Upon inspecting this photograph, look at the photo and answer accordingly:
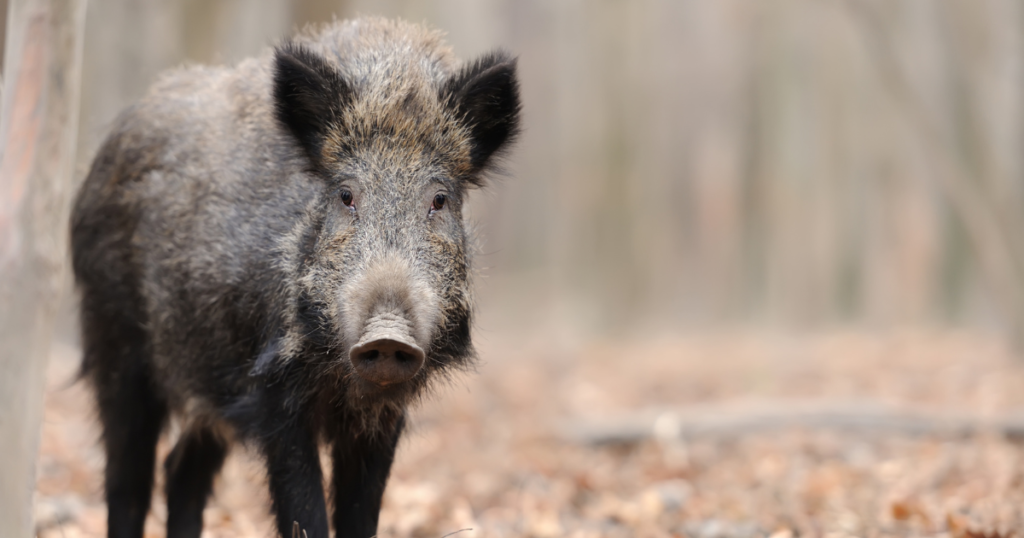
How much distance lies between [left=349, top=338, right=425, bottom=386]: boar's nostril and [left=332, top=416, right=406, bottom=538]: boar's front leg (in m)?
1.00

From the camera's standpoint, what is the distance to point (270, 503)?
3994 millimetres

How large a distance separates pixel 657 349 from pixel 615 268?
97.7 inches

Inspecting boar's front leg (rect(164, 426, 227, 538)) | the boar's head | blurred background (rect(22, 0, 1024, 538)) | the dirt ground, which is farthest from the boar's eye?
boar's front leg (rect(164, 426, 227, 538))

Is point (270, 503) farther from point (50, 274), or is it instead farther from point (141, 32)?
point (141, 32)

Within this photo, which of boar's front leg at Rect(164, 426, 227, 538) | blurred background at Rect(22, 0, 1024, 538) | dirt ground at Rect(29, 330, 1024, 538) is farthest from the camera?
blurred background at Rect(22, 0, 1024, 538)

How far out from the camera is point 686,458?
7020 millimetres

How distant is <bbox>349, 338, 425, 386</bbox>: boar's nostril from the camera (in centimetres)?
315

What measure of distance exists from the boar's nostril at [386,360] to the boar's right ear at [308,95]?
1.14m

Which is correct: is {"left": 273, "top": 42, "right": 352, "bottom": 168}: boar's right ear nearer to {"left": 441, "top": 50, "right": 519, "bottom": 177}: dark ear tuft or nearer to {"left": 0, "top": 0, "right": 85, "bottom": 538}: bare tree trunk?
{"left": 441, "top": 50, "right": 519, "bottom": 177}: dark ear tuft

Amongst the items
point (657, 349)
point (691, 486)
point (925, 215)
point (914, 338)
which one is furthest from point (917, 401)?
point (925, 215)

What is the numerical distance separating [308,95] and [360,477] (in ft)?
5.54

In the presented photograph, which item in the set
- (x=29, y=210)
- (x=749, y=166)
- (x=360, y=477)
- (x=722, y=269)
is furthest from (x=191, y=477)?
(x=722, y=269)

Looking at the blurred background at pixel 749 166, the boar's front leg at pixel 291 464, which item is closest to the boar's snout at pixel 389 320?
the boar's front leg at pixel 291 464

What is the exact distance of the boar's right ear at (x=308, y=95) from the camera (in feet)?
13.0
